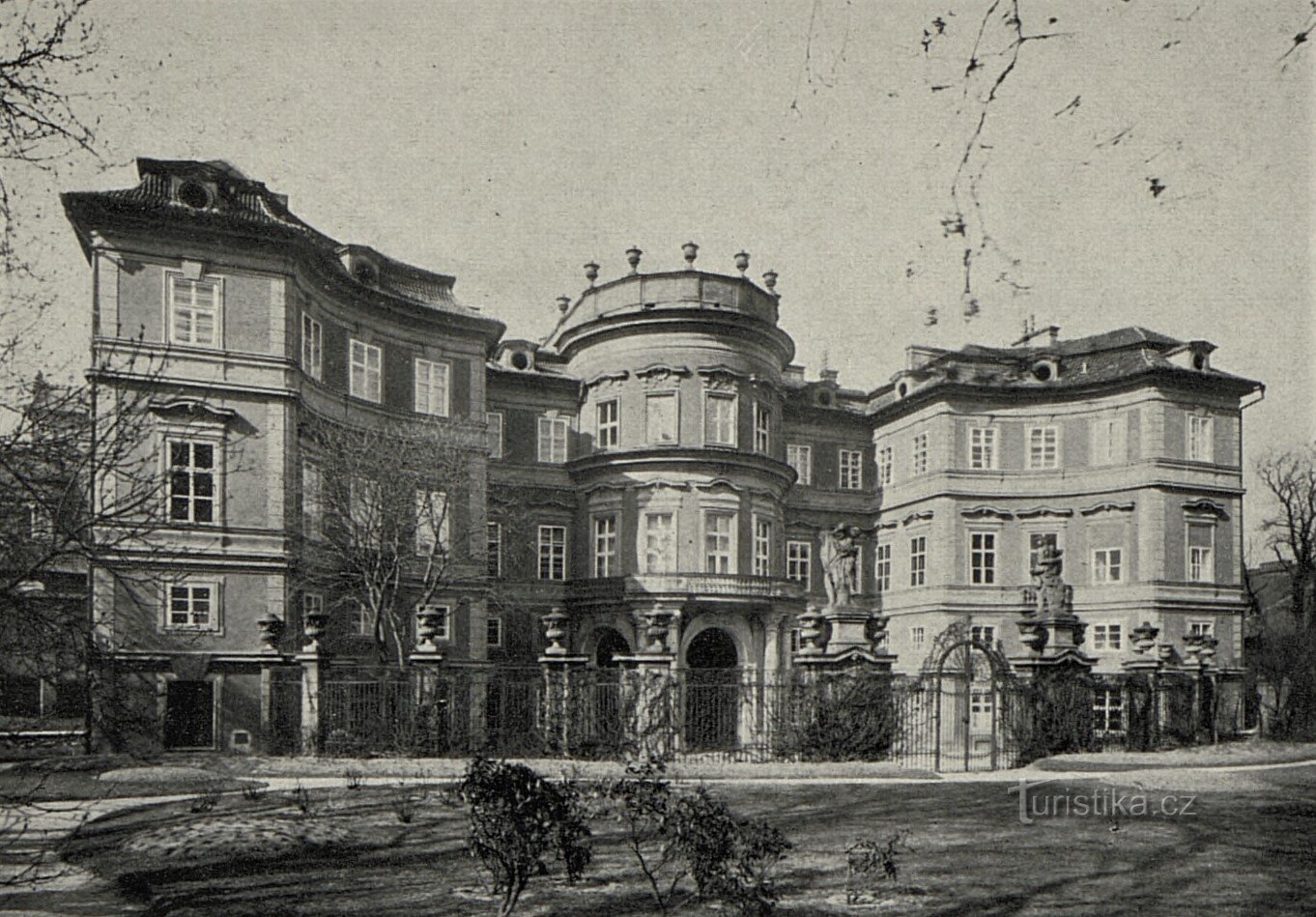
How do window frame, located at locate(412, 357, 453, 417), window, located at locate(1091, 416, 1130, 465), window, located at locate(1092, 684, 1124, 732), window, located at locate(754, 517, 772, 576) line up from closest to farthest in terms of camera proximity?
window, located at locate(1092, 684, 1124, 732) → window frame, located at locate(412, 357, 453, 417) → window, located at locate(754, 517, 772, 576) → window, located at locate(1091, 416, 1130, 465)

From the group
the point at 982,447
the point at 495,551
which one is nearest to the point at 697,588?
the point at 495,551

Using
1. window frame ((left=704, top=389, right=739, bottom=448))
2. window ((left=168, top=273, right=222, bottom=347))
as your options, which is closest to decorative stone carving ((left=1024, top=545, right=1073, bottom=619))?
window frame ((left=704, top=389, right=739, bottom=448))

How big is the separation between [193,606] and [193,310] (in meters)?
6.84

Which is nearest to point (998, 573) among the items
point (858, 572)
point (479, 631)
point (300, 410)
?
point (858, 572)

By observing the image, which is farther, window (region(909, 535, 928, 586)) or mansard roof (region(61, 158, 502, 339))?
window (region(909, 535, 928, 586))

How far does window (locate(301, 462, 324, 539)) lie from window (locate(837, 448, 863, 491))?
71.3 ft

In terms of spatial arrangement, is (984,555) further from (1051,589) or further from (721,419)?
(1051,589)

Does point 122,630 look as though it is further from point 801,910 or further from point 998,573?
point 998,573

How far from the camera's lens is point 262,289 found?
86.0 feet

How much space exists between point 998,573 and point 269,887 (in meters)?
32.3

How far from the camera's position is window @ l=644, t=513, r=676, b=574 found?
34.2m

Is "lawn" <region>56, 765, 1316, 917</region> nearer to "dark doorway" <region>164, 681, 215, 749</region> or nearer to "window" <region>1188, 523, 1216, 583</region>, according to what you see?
"dark doorway" <region>164, 681, 215, 749</region>

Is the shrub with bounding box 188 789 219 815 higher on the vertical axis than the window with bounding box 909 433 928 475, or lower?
lower

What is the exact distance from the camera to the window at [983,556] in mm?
38312
